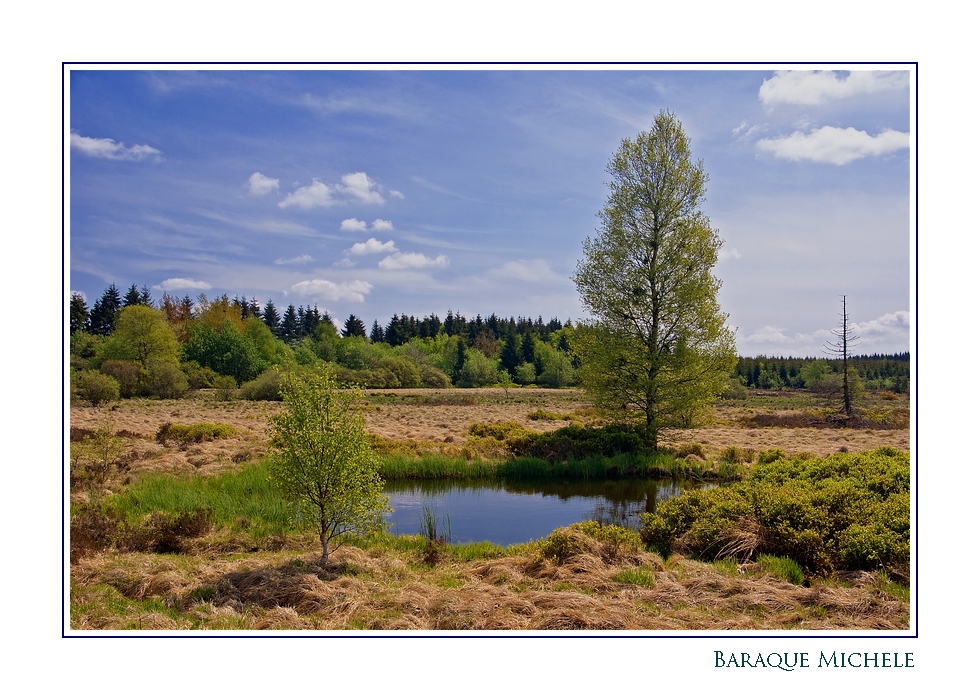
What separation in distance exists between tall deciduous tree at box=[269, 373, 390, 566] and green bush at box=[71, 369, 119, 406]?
99.5 feet

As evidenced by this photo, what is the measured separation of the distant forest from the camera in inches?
1551

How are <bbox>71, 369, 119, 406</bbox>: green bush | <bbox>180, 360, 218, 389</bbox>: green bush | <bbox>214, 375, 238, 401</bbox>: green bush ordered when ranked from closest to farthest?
<bbox>71, 369, 119, 406</bbox>: green bush < <bbox>214, 375, 238, 401</bbox>: green bush < <bbox>180, 360, 218, 389</bbox>: green bush

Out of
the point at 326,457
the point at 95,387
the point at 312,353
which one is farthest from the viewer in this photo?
the point at 312,353

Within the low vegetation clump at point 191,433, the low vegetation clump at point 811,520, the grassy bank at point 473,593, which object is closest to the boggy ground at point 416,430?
the low vegetation clump at point 191,433

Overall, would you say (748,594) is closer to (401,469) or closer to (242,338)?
(401,469)

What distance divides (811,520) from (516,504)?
8109 mm

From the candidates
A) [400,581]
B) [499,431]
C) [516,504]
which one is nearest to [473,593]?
[400,581]

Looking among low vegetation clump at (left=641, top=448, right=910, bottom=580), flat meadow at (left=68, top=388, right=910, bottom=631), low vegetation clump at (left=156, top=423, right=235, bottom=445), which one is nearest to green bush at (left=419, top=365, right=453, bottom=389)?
low vegetation clump at (left=156, top=423, right=235, bottom=445)

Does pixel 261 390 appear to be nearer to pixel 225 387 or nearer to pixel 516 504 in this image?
pixel 225 387

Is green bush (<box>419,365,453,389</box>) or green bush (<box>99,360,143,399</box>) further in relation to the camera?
green bush (<box>419,365,453,389</box>)

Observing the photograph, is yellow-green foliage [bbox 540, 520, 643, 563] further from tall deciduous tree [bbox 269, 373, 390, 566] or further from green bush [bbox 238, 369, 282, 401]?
green bush [bbox 238, 369, 282, 401]

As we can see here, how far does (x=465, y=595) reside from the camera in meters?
7.83

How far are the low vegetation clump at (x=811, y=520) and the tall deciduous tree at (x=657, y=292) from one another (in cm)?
975

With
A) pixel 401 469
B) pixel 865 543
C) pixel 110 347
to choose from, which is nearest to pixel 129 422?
pixel 401 469
